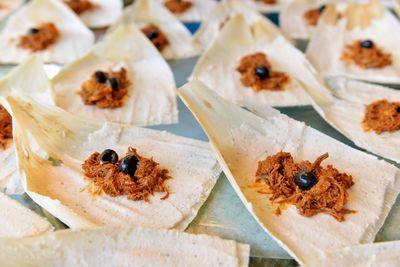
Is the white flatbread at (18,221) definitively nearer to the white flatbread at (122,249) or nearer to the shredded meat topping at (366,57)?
the white flatbread at (122,249)

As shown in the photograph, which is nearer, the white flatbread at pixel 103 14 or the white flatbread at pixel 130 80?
the white flatbread at pixel 130 80

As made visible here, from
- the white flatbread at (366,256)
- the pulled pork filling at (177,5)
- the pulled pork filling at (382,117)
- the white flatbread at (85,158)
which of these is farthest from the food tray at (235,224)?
the pulled pork filling at (177,5)

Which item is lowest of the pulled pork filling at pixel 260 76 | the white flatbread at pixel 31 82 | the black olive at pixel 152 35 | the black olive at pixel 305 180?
the pulled pork filling at pixel 260 76

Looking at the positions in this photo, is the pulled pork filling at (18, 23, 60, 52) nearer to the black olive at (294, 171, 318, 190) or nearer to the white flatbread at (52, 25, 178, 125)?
the white flatbread at (52, 25, 178, 125)

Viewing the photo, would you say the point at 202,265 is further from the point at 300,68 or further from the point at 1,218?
the point at 300,68

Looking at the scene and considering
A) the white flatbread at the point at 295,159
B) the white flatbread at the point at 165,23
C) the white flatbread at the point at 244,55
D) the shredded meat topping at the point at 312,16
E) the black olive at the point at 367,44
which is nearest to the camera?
the white flatbread at the point at 295,159

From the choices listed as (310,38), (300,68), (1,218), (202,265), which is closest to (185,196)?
(202,265)
